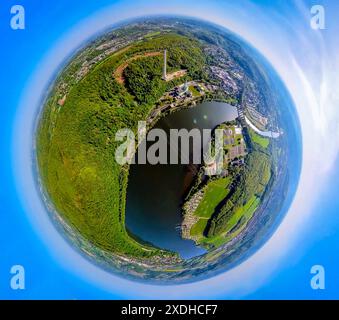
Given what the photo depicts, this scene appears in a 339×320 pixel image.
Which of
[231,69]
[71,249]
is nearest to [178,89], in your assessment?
[231,69]

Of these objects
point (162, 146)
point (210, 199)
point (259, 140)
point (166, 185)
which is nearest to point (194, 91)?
point (162, 146)

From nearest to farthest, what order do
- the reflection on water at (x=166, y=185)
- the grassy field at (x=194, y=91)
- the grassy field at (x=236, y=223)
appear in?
the reflection on water at (x=166, y=185) → the grassy field at (x=194, y=91) → the grassy field at (x=236, y=223)

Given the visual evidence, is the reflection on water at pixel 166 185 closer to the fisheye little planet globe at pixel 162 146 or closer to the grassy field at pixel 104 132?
the fisheye little planet globe at pixel 162 146

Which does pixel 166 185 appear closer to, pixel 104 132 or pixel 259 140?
pixel 104 132

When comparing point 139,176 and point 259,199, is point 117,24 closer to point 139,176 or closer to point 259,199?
point 139,176

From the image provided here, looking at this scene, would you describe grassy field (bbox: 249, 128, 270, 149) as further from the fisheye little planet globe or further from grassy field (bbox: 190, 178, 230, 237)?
grassy field (bbox: 190, 178, 230, 237)

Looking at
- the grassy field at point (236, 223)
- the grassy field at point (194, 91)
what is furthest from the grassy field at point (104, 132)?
the grassy field at point (236, 223)
